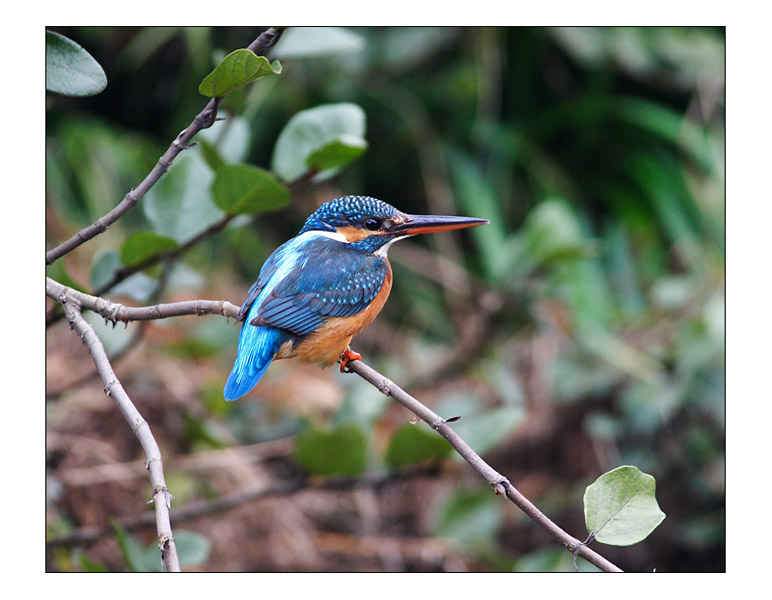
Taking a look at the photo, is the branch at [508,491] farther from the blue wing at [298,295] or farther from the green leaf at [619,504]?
the blue wing at [298,295]

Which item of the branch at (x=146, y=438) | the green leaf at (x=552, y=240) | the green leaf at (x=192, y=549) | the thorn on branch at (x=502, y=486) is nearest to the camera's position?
the branch at (x=146, y=438)

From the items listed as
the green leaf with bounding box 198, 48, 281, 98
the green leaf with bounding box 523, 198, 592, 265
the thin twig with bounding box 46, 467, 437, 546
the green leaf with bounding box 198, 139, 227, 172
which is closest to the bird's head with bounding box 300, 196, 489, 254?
the green leaf with bounding box 198, 139, 227, 172

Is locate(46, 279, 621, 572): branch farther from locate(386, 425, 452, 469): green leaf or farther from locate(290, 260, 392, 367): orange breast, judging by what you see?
locate(386, 425, 452, 469): green leaf

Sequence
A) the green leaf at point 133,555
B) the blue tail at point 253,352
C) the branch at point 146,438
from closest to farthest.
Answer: the branch at point 146,438, the blue tail at point 253,352, the green leaf at point 133,555

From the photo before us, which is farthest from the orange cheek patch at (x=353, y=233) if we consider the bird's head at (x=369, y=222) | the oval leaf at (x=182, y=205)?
the oval leaf at (x=182, y=205)

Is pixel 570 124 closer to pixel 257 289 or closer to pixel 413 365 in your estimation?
pixel 413 365

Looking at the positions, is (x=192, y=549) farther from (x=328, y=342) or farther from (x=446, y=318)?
(x=446, y=318)
